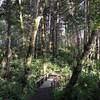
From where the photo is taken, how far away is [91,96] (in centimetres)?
1622

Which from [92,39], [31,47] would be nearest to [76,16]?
[31,47]

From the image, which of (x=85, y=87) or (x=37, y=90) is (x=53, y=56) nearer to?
(x=37, y=90)

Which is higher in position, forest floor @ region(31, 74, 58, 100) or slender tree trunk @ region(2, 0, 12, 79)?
slender tree trunk @ region(2, 0, 12, 79)

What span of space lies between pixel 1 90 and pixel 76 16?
2189 cm

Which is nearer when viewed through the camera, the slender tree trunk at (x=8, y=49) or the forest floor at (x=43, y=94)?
the forest floor at (x=43, y=94)

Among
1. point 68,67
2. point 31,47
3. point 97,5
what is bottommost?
point 68,67

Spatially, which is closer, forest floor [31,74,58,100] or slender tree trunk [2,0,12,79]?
forest floor [31,74,58,100]

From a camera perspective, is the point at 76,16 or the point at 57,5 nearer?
the point at 76,16

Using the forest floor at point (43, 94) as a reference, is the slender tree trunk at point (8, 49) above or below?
above

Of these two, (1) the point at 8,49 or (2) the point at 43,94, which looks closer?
(2) the point at 43,94

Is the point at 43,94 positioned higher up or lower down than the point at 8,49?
lower down

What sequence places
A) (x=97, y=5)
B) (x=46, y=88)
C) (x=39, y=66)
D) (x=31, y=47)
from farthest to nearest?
(x=39, y=66)
(x=46, y=88)
(x=31, y=47)
(x=97, y=5)

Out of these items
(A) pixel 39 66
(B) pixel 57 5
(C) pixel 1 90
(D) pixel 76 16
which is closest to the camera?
(C) pixel 1 90

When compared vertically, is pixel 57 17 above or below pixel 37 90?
above
